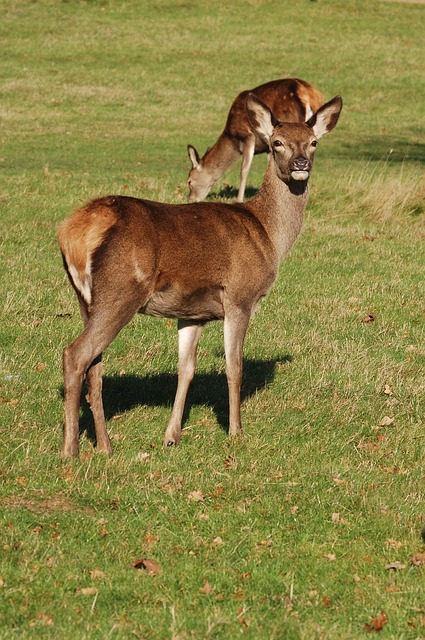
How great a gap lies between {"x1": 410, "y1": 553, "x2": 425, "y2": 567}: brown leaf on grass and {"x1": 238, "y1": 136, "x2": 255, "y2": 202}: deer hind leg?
13.3 m

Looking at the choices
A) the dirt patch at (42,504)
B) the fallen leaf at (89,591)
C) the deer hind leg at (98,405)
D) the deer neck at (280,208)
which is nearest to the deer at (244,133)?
the deer neck at (280,208)

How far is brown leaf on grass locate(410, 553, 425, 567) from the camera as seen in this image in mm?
5906

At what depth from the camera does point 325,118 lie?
8.29 m

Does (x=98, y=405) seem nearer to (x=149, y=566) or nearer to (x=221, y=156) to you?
(x=149, y=566)

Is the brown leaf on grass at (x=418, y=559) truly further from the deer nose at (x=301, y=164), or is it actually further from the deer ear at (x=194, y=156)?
the deer ear at (x=194, y=156)

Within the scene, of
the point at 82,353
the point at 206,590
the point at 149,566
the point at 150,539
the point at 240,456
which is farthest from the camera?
the point at 240,456

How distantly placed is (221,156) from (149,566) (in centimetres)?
1473

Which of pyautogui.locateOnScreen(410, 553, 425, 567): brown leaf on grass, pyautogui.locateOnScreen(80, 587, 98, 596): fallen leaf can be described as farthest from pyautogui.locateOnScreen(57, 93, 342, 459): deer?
pyautogui.locateOnScreen(410, 553, 425, 567): brown leaf on grass

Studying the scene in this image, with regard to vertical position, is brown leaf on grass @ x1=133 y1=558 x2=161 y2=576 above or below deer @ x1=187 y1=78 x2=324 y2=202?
above

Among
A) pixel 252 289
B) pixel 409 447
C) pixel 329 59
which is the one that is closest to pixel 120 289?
pixel 252 289

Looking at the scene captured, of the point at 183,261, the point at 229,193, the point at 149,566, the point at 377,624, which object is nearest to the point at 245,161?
the point at 229,193

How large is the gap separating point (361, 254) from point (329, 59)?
2546cm

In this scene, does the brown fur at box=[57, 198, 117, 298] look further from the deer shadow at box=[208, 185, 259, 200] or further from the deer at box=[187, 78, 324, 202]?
the deer shadow at box=[208, 185, 259, 200]

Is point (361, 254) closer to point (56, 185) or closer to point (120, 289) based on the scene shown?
point (56, 185)
